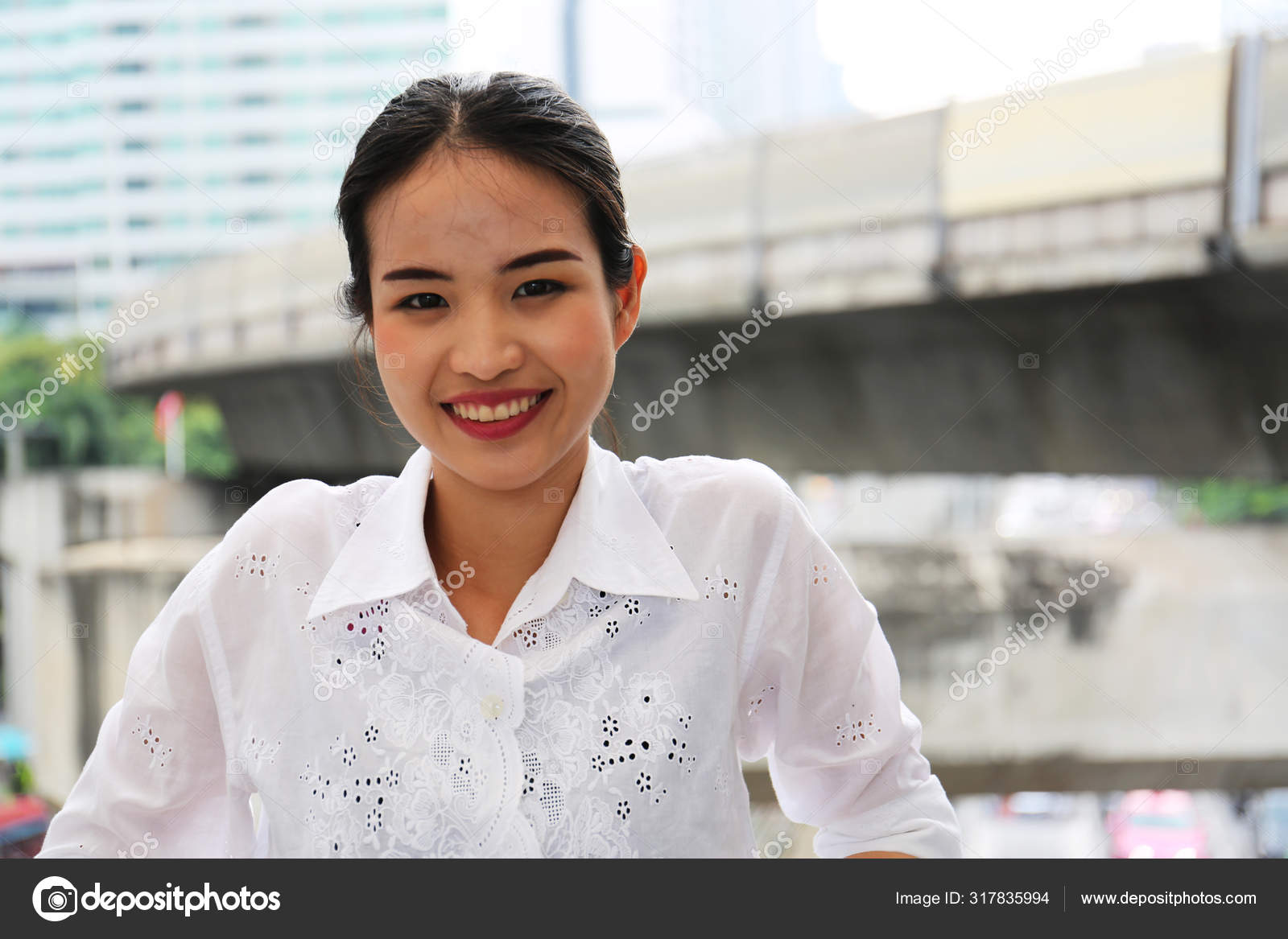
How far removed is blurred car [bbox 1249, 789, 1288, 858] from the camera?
12.9 feet

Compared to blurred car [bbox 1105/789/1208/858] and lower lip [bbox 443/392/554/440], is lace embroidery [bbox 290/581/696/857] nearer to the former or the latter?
lower lip [bbox 443/392/554/440]

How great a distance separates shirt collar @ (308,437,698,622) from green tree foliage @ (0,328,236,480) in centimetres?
371

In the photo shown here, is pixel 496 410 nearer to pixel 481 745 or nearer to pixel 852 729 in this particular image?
pixel 481 745

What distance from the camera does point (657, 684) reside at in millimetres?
829

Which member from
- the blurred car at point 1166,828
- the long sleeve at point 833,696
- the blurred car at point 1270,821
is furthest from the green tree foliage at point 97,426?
the blurred car at point 1166,828

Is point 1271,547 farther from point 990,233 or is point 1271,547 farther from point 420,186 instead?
point 420,186

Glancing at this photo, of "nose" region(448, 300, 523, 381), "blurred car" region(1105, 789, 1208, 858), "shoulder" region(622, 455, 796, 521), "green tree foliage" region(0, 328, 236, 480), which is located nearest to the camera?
"nose" region(448, 300, 523, 381)

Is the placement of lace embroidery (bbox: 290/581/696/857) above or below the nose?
below

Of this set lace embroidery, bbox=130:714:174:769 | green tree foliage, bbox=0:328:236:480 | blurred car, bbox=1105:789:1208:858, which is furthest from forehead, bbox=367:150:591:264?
blurred car, bbox=1105:789:1208:858

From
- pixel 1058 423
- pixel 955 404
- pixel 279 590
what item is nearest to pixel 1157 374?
pixel 1058 423

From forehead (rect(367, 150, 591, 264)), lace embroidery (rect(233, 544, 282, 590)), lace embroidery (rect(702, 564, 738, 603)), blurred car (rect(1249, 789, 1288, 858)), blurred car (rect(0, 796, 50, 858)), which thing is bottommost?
blurred car (rect(1249, 789, 1288, 858))

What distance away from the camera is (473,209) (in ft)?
2.51

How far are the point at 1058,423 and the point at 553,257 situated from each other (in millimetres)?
2249
